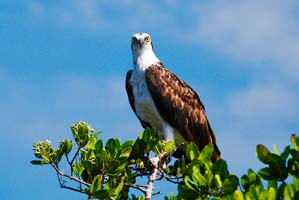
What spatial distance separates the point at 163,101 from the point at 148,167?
2706 mm

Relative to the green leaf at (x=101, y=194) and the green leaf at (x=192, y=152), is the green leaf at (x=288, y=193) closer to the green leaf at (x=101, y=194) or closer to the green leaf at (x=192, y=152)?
the green leaf at (x=101, y=194)

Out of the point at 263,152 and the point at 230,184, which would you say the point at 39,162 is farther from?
the point at 263,152

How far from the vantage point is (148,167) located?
1066cm

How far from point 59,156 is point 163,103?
3.59 m

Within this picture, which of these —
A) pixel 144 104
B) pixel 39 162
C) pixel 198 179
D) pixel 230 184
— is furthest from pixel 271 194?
pixel 144 104

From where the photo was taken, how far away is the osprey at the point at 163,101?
43.1 feet

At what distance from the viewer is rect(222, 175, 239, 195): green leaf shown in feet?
27.9

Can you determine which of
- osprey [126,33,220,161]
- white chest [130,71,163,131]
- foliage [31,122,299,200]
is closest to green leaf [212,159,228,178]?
foliage [31,122,299,200]

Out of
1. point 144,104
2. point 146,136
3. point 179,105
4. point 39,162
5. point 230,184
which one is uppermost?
point 179,105

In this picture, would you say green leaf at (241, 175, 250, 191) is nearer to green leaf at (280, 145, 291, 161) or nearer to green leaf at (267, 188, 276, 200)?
green leaf at (280, 145, 291, 161)

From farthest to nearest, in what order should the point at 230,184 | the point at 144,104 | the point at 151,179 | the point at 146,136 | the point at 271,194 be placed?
the point at 144,104 < the point at 146,136 < the point at 151,179 < the point at 230,184 < the point at 271,194

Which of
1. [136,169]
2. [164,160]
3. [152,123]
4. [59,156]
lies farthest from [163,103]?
[59,156]

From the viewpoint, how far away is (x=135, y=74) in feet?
43.9

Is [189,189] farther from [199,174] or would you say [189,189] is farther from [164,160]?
[164,160]
